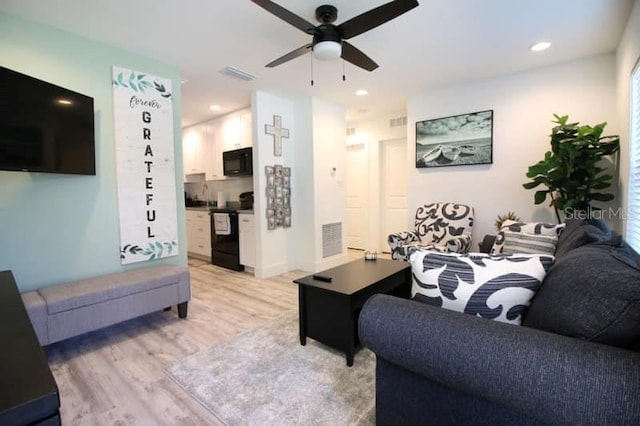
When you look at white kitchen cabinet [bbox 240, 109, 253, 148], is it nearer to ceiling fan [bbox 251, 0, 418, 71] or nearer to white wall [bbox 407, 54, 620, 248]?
ceiling fan [bbox 251, 0, 418, 71]

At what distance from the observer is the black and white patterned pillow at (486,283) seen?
1.10 meters

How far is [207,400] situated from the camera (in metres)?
1.66

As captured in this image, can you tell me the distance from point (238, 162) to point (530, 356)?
4.25m

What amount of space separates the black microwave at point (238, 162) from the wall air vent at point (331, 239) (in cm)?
Answer: 143

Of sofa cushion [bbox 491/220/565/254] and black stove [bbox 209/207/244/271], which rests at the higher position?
sofa cushion [bbox 491/220/565/254]

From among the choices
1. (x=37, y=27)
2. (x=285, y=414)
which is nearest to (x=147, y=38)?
(x=37, y=27)

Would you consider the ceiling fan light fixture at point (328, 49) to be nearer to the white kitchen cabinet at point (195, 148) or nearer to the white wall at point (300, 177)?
the white wall at point (300, 177)

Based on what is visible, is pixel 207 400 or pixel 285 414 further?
pixel 207 400

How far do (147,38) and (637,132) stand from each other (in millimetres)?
4064

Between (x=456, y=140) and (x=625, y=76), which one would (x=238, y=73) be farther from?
(x=625, y=76)

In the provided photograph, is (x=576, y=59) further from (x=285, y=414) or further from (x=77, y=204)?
(x=77, y=204)

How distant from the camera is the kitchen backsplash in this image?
5168mm

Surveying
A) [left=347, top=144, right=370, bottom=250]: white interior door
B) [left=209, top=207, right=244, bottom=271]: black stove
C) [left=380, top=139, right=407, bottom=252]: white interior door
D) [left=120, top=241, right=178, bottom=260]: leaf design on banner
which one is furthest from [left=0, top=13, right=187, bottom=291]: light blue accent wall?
A: [left=380, top=139, right=407, bottom=252]: white interior door

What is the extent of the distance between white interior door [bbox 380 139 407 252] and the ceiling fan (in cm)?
313
